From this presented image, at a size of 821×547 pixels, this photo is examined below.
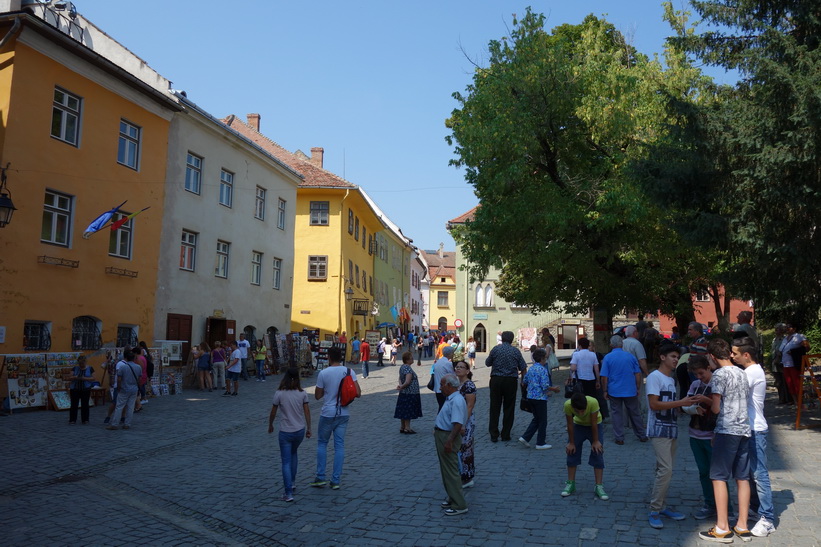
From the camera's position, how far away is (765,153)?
431 inches

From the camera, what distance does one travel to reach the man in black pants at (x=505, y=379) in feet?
37.5

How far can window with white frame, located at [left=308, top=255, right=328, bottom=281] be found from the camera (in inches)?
1523

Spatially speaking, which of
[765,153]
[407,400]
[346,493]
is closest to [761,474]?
[346,493]

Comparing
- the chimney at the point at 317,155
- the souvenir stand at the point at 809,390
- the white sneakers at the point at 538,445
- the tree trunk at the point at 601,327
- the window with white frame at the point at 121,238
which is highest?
the chimney at the point at 317,155

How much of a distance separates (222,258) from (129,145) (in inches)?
267

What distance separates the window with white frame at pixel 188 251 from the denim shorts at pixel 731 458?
20.4 metres

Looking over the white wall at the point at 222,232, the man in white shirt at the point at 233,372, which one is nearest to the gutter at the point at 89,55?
the white wall at the point at 222,232

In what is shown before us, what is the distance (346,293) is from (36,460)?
2814cm

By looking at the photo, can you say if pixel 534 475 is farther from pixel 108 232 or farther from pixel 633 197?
pixel 108 232

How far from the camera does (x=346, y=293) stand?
38.6 m

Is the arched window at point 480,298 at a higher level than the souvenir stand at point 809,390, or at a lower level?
higher

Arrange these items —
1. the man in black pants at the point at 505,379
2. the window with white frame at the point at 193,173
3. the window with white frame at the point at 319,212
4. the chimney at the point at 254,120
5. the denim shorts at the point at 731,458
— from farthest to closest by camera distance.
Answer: the chimney at the point at 254,120
the window with white frame at the point at 319,212
the window with white frame at the point at 193,173
the man in black pants at the point at 505,379
the denim shorts at the point at 731,458

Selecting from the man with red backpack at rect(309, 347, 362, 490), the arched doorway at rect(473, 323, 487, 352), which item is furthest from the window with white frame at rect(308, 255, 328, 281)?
the man with red backpack at rect(309, 347, 362, 490)

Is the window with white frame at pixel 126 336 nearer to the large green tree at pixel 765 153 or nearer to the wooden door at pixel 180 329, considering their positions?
the wooden door at pixel 180 329
